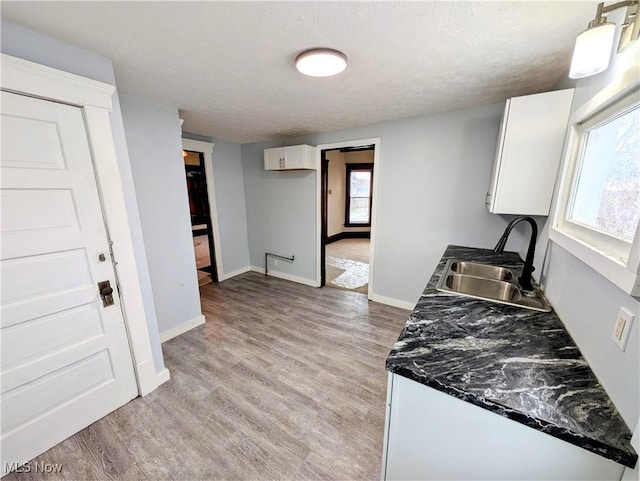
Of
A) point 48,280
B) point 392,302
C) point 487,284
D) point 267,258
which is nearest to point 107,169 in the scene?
point 48,280

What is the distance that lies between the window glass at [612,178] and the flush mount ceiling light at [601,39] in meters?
0.24

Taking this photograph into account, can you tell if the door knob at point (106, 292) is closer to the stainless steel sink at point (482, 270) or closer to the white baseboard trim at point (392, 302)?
the stainless steel sink at point (482, 270)

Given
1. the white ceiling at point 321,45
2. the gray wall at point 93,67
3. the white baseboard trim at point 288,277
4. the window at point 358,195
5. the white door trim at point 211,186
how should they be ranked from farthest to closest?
the window at point 358,195 < the white baseboard trim at point 288,277 < the white door trim at point 211,186 < the gray wall at point 93,67 < the white ceiling at point 321,45

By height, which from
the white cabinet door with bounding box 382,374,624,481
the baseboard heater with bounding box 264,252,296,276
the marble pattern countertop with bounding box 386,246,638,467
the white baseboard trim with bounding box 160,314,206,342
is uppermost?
the marble pattern countertop with bounding box 386,246,638,467

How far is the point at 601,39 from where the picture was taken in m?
0.82

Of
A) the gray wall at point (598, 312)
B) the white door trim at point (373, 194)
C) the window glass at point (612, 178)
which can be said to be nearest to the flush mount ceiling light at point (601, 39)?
the gray wall at point (598, 312)

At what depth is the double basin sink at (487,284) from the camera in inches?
57.4

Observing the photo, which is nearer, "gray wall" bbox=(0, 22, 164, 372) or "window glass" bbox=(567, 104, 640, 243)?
"window glass" bbox=(567, 104, 640, 243)

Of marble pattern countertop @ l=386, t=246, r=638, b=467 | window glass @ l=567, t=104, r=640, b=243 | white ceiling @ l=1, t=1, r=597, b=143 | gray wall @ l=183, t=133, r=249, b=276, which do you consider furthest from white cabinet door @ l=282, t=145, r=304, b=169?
window glass @ l=567, t=104, r=640, b=243

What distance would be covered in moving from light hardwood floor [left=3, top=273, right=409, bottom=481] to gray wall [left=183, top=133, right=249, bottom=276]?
156cm

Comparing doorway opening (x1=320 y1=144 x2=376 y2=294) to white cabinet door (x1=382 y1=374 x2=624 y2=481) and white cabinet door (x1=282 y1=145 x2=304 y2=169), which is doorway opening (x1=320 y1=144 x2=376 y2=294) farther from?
white cabinet door (x1=382 y1=374 x2=624 y2=481)

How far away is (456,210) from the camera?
260cm

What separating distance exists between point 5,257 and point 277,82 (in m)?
1.85

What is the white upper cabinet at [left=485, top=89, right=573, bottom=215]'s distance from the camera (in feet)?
5.04
